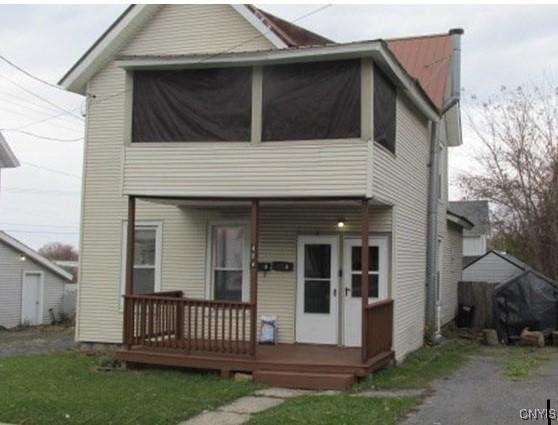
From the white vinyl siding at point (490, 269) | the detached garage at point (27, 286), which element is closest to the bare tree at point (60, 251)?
the detached garage at point (27, 286)

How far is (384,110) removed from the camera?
39.5 ft

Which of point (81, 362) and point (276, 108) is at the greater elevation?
point (276, 108)

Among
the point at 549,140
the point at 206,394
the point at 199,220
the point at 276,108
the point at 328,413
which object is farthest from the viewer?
the point at 549,140

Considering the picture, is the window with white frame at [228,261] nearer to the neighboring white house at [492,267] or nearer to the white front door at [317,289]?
the white front door at [317,289]

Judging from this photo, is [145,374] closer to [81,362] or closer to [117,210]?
[81,362]

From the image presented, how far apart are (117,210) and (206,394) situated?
6.16 metres

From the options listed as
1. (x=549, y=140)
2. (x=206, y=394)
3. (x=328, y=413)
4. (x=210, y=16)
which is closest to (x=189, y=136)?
(x=210, y=16)

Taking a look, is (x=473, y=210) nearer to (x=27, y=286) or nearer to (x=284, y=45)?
(x=27, y=286)

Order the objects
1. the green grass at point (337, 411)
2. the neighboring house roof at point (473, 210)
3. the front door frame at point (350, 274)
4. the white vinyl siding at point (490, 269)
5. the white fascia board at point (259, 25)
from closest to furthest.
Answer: the green grass at point (337, 411)
the front door frame at point (350, 274)
the white fascia board at point (259, 25)
the white vinyl siding at point (490, 269)
the neighboring house roof at point (473, 210)

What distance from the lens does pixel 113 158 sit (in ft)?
49.5

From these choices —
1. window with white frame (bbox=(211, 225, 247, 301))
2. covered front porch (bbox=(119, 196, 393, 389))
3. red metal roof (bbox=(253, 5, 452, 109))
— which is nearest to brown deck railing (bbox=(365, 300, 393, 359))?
covered front porch (bbox=(119, 196, 393, 389))

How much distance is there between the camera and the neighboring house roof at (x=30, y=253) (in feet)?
100

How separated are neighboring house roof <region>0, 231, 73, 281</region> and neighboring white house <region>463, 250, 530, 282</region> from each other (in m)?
18.7

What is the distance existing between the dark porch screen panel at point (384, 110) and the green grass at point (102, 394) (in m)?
4.59
